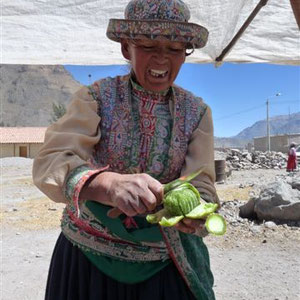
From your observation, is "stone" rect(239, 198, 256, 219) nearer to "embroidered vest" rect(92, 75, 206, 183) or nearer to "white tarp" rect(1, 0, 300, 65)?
"white tarp" rect(1, 0, 300, 65)

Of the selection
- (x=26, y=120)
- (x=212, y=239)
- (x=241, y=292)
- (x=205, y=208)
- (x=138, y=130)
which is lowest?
(x=26, y=120)

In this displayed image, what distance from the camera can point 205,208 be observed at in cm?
121

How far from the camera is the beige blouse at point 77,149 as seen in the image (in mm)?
1250

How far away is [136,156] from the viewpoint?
1.47 metres

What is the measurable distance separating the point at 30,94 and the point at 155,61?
9577 centimetres

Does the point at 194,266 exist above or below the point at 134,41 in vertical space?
below

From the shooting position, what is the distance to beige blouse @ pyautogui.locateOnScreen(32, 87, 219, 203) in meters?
1.25

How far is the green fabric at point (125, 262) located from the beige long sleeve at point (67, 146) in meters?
0.17

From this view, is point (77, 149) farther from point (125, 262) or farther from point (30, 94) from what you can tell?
point (30, 94)

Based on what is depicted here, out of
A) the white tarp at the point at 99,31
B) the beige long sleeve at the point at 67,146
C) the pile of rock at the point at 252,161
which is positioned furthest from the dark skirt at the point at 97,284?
the pile of rock at the point at 252,161

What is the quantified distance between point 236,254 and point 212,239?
67 centimetres

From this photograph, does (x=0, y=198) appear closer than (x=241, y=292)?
No

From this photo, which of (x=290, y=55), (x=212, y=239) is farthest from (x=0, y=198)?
(x=290, y=55)

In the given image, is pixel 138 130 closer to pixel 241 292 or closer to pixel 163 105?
pixel 163 105
